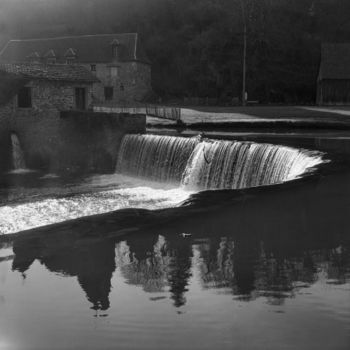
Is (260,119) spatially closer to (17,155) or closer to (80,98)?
(80,98)

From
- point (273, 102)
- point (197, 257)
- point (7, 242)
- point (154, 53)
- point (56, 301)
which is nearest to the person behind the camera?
point (56, 301)

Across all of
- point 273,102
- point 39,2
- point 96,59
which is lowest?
point 273,102

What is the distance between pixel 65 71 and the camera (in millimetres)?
28797

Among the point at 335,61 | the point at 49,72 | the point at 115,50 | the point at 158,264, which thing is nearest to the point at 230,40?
the point at 335,61

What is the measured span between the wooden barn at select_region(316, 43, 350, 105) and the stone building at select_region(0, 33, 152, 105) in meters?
17.8

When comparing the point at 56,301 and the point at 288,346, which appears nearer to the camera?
the point at 288,346

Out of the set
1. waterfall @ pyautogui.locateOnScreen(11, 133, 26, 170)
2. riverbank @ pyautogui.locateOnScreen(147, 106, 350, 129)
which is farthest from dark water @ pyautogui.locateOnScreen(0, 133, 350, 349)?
riverbank @ pyautogui.locateOnScreen(147, 106, 350, 129)

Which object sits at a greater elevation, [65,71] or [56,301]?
[65,71]

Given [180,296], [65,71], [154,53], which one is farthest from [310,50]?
[180,296]

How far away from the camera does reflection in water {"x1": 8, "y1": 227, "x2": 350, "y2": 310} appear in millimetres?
8414

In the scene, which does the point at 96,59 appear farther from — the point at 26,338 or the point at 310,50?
the point at 26,338

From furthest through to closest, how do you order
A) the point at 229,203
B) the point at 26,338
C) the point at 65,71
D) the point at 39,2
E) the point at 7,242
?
1. the point at 39,2
2. the point at 65,71
3. the point at 229,203
4. the point at 7,242
5. the point at 26,338

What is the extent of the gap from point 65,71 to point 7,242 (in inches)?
769

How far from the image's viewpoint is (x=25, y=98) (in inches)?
1062
